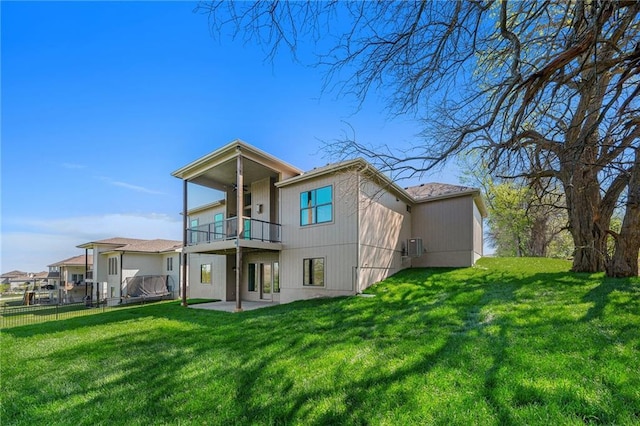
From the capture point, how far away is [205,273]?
17656 mm

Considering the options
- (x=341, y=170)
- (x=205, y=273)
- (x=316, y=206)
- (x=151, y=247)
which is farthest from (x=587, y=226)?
(x=151, y=247)

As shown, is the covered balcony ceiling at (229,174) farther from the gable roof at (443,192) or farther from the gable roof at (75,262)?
the gable roof at (75,262)

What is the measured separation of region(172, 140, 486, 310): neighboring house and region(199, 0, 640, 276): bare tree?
4068mm

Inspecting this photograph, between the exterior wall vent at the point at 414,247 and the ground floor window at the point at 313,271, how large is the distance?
5.17 metres

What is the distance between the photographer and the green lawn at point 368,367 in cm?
331

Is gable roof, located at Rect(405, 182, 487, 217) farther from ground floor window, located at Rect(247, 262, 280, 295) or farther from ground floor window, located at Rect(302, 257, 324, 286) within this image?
ground floor window, located at Rect(247, 262, 280, 295)

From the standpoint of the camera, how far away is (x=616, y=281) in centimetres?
818

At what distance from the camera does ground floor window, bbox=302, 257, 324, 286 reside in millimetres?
11609

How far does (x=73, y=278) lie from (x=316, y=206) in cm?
3147

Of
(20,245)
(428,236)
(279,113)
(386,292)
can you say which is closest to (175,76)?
(279,113)

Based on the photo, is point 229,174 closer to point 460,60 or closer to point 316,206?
point 316,206

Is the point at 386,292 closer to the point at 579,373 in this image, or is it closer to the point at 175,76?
the point at 579,373

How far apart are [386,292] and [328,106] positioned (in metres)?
7.07

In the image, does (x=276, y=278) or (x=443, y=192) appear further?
(x=443, y=192)
